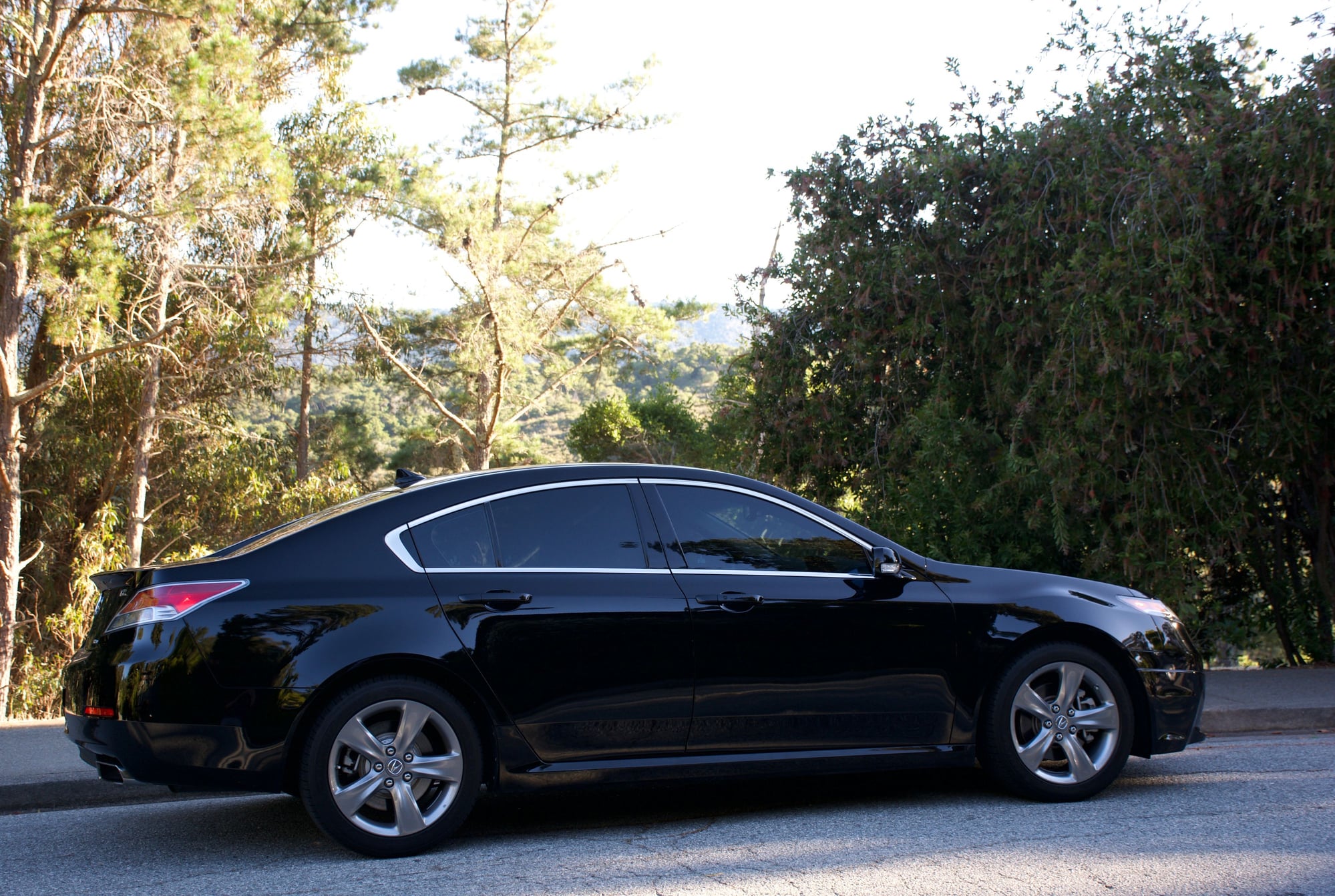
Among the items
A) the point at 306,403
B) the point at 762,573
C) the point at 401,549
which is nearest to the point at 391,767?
the point at 401,549

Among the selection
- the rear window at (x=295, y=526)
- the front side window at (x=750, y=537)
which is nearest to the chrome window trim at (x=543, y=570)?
the front side window at (x=750, y=537)

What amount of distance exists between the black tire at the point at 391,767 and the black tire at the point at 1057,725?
2.40 metres

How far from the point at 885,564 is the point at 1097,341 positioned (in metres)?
4.52

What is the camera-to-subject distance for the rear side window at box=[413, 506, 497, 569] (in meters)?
4.70

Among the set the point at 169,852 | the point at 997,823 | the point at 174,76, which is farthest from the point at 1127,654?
the point at 174,76

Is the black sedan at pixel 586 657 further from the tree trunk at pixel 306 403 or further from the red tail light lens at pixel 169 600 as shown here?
the tree trunk at pixel 306 403

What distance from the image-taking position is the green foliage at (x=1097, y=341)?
8297mm

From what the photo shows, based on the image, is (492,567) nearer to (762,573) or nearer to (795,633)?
(762,573)

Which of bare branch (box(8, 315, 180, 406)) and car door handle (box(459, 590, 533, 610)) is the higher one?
bare branch (box(8, 315, 180, 406))

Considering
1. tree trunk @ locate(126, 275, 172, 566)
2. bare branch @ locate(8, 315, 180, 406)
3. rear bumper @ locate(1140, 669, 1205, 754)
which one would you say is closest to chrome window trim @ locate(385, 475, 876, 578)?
rear bumper @ locate(1140, 669, 1205, 754)

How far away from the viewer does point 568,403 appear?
37688 millimetres

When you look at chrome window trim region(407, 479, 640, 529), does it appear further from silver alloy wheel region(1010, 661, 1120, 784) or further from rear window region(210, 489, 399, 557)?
silver alloy wheel region(1010, 661, 1120, 784)

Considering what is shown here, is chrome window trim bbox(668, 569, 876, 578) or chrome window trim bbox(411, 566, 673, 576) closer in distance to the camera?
chrome window trim bbox(411, 566, 673, 576)

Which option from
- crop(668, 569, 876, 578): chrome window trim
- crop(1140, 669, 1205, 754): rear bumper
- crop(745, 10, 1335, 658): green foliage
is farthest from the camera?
crop(745, 10, 1335, 658): green foliage
